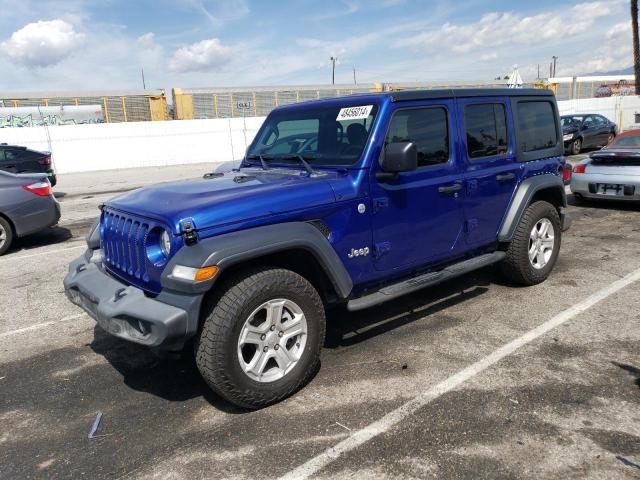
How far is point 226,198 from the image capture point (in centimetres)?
323

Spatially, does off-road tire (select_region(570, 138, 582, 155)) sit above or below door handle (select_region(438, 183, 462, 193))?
below

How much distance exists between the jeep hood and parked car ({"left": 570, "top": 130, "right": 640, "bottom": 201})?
7.06 meters

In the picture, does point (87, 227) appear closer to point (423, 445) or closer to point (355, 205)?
point (355, 205)

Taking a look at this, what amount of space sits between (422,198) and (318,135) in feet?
3.17

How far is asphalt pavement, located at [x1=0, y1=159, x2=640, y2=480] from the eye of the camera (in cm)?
275

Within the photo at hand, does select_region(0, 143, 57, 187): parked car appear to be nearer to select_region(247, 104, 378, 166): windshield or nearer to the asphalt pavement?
the asphalt pavement

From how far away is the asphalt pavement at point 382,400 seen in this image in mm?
2754

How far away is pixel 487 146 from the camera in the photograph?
4668 millimetres

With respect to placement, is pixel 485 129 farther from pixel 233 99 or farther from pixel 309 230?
pixel 233 99

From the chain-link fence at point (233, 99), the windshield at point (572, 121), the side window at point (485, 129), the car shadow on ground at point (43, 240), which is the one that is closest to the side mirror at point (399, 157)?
the side window at point (485, 129)

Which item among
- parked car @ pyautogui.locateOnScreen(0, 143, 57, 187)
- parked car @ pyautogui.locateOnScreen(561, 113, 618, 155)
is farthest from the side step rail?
parked car @ pyautogui.locateOnScreen(561, 113, 618, 155)

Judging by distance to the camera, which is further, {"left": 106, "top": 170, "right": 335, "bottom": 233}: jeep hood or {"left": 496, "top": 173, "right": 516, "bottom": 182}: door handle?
{"left": 496, "top": 173, "right": 516, "bottom": 182}: door handle

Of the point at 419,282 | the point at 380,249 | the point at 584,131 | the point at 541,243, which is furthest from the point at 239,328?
the point at 584,131

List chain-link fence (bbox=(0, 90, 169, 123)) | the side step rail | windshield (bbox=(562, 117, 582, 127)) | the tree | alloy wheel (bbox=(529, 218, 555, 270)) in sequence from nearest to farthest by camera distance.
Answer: the side step rail < alloy wheel (bbox=(529, 218, 555, 270)) < windshield (bbox=(562, 117, 582, 127)) < chain-link fence (bbox=(0, 90, 169, 123)) < the tree
